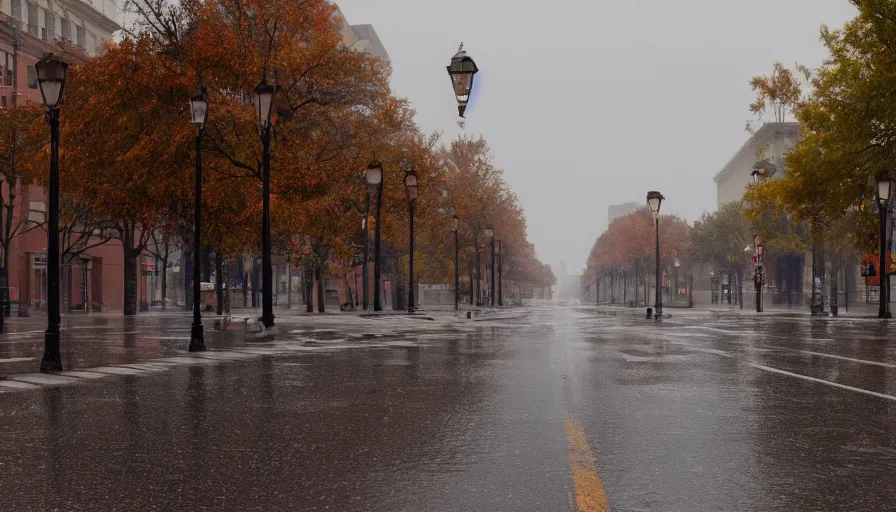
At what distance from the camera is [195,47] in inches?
1036

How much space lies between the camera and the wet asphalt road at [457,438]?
16.8ft

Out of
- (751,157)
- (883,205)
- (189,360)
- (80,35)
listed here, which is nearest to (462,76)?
(189,360)

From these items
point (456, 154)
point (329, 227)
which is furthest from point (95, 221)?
point (456, 154)

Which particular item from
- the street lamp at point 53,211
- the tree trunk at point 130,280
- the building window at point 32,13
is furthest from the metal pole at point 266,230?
the building window at point 32,13

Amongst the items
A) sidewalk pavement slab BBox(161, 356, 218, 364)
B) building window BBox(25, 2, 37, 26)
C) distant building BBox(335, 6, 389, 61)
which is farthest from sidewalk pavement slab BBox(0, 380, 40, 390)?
distant building BBox(335, 6, 389, 61)

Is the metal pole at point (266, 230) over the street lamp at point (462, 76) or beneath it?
beneath

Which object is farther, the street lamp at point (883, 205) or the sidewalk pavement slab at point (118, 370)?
the street lamp at point (883, 205)

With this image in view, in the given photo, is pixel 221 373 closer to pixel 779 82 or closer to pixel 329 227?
pixel 329 227

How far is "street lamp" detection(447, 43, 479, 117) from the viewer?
18922mm

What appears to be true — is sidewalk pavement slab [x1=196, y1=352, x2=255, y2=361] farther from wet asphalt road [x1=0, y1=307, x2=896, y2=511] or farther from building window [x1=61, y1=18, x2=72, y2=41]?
building window [x1=61, y1=18, x2=72, y2=41]

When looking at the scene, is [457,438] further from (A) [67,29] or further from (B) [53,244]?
(A) [67,29]

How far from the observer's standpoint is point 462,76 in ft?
62.2

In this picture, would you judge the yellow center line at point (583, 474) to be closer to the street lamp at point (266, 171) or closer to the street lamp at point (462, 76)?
the street lamp at point (462, 76)

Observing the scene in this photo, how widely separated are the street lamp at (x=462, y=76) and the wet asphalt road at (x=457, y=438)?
737 cm
